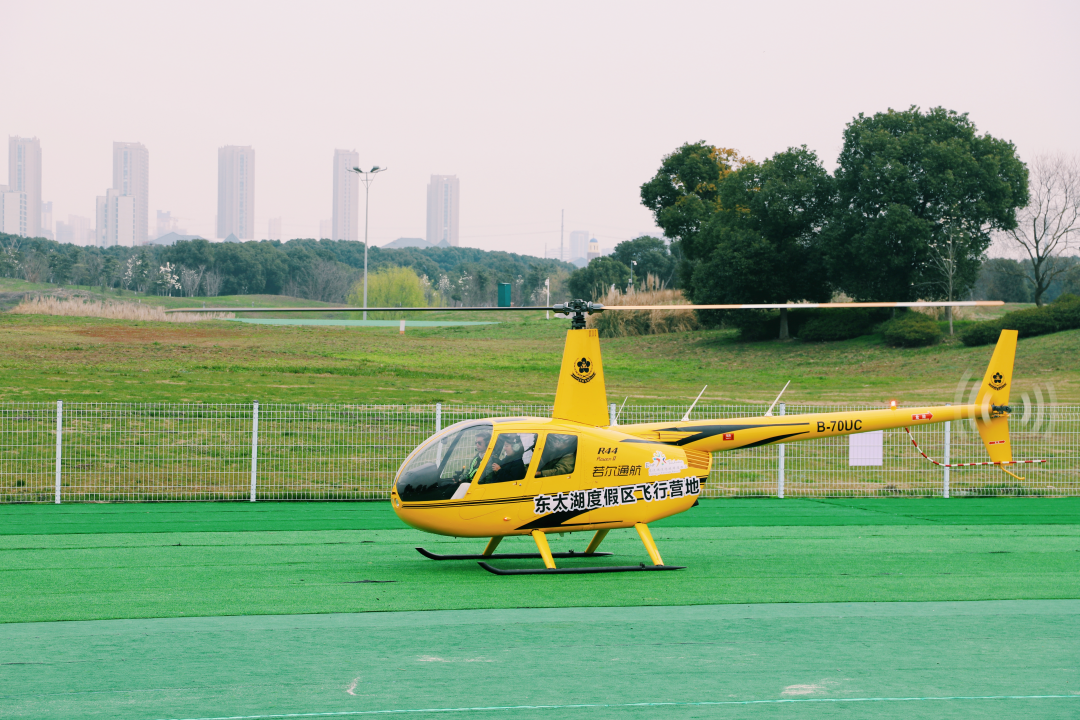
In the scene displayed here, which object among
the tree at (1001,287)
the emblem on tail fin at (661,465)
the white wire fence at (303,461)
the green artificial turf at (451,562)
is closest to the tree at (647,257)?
the tree at (1001,287)

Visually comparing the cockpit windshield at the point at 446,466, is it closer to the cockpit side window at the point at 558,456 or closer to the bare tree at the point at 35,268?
the cockpit side window at the point at 558,456

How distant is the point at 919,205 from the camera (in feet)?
142

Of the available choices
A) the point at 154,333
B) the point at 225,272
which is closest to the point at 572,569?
the point at 154,333

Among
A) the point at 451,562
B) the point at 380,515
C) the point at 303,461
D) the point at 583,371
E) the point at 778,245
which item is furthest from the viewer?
the point at 778,245

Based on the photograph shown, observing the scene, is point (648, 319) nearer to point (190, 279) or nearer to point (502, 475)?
point (502, 475)

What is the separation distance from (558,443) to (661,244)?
103 m

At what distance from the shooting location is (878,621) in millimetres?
7566

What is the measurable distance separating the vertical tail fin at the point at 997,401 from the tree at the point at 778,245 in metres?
33.7

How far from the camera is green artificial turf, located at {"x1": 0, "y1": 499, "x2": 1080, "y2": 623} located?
26.5ft

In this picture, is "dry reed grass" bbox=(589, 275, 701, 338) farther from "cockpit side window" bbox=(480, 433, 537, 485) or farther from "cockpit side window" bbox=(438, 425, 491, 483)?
"cockpit side window" bbox=(438, 425, 491, 483)

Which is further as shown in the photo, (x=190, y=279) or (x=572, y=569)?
(x=190, y=279)

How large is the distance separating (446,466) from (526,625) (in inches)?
76.5

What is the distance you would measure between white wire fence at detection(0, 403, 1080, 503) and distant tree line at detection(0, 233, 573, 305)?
87.8m

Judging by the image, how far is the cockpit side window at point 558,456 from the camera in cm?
892
